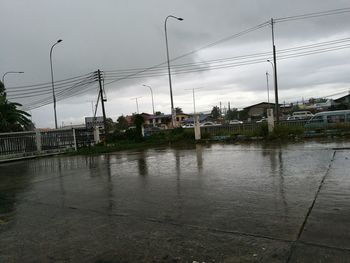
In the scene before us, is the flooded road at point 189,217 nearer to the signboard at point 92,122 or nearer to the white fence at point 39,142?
the white fence at point 39,142

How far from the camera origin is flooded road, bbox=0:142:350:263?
445 cm

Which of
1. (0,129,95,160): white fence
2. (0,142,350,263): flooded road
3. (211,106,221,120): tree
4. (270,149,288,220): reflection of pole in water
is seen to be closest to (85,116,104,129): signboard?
(0,129,95,160): white fence

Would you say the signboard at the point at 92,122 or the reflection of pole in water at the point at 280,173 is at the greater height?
the signboard at the point at 92,122

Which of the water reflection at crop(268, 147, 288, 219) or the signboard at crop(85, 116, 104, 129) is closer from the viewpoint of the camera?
the water reflection at crop(268, 147, 288, 219)

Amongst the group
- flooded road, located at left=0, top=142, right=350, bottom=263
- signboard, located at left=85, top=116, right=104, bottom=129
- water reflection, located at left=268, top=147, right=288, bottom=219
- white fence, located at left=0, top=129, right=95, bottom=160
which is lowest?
flooded road, located at left=0, top=142, right=350, bottom=263

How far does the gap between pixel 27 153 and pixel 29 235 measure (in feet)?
65.0

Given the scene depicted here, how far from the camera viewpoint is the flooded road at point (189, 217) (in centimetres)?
445

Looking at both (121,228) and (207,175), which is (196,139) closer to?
(207,175)

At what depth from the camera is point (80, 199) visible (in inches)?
320

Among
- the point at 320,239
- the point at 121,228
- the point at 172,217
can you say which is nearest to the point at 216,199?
the point at 172,217

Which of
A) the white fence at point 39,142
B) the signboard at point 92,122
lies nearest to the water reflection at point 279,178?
the white fence at point 39,142

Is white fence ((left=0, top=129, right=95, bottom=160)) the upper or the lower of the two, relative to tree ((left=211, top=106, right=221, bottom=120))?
lower

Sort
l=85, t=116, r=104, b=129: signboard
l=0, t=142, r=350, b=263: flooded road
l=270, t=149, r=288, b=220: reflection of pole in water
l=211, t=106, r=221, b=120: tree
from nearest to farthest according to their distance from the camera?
l=0, t=142, r=350, b=263: flooded road, l=270, t=149, r=288, b=220: reflection of pole in water, l=85, t=116, r=104, b=129: signboard, l=211, t=106, r=221, b=120: tree

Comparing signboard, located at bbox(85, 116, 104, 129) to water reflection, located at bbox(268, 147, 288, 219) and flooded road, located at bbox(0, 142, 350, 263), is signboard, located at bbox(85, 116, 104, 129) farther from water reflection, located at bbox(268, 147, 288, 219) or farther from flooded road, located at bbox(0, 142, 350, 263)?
flooded road, located at bbox(0, 142, 350, 263)
